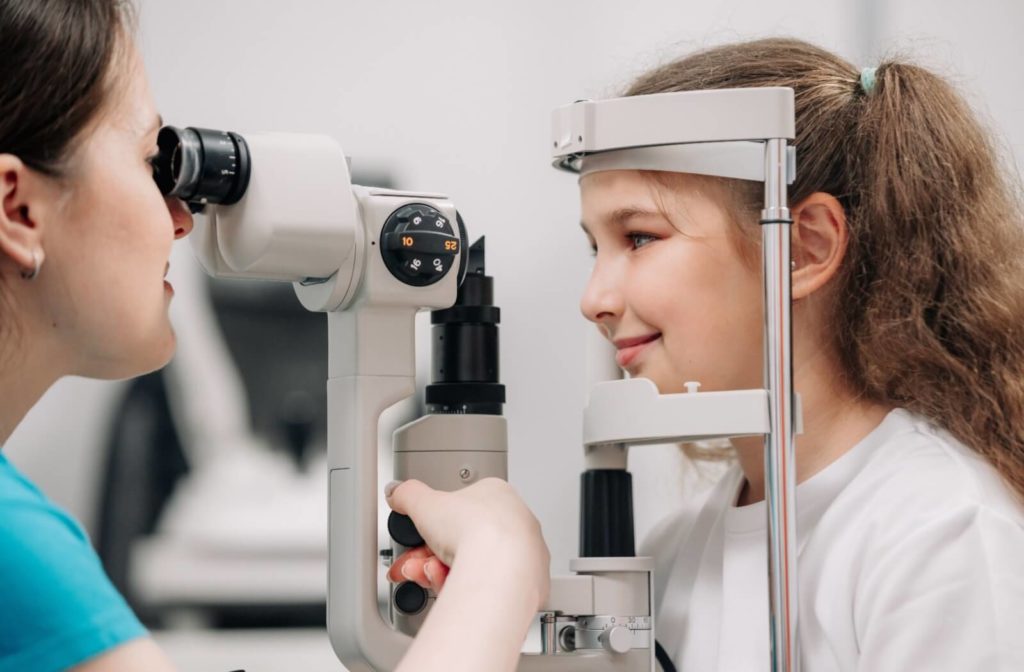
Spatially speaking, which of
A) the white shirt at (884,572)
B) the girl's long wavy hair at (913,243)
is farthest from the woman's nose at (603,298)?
the white shirt at (884,572)

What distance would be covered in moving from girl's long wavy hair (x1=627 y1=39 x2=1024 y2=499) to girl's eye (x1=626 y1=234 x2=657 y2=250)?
8 centimetres

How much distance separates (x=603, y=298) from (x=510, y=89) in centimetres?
45

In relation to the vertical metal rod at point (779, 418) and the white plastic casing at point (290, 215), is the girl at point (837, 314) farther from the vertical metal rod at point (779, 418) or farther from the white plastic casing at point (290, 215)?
the white plastic casing at point (290, 215)

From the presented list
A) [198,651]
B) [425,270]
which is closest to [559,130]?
[425,270]

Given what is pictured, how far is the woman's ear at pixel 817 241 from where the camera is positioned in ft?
3.32

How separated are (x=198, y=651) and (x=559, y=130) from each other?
2.39 ft

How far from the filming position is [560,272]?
1.40 meters

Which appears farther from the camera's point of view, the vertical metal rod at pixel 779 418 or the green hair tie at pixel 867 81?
the green hair tie at pixel 867 81

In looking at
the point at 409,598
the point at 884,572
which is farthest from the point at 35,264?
the point at 884,572

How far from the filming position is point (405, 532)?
916 millimetres

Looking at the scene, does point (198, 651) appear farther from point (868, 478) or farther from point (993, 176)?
point (993, 176)

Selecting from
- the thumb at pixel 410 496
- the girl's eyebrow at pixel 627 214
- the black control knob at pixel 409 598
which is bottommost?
the black control knob at pixel 409 598

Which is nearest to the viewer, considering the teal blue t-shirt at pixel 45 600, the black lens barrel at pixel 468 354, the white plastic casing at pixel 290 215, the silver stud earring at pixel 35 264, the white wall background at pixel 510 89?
the teal blue t-shirt at pixel 45 600

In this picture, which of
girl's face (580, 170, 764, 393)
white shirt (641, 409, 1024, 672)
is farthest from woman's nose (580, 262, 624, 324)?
white shirt (641, 409, 1024, 672)
